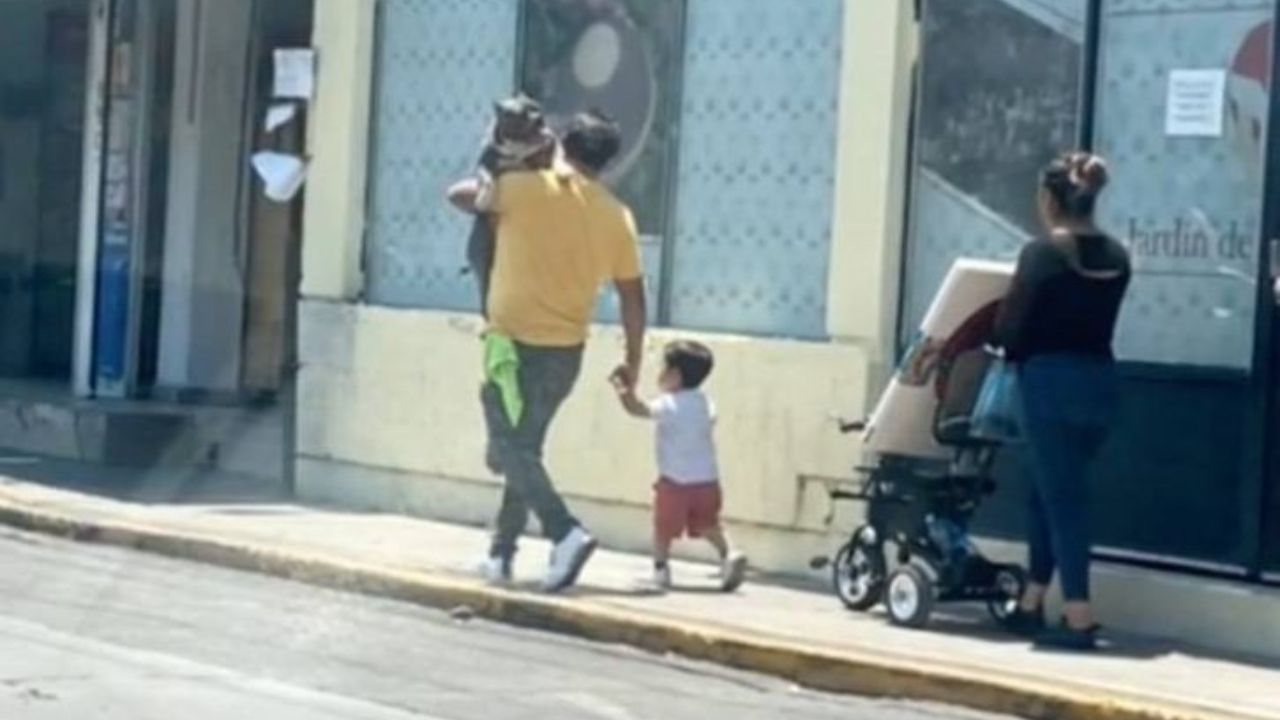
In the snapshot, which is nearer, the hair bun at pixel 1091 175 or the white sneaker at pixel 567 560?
the hair bun at pixel 1091 175

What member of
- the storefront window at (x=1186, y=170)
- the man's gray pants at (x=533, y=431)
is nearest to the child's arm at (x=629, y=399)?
the man's gray pants at (x=533, y=431)

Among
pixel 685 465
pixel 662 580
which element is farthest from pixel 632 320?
pixel 662 580

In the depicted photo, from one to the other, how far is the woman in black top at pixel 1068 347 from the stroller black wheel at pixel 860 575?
2.77 feet

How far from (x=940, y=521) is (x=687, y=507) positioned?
1.37 m

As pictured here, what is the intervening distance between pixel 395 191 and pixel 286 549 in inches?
110

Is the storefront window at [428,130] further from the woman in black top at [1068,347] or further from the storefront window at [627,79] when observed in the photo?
the woman in black top at [1068,347]

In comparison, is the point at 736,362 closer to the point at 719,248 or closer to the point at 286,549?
the point at 719,248

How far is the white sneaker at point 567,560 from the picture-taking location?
12859 mm

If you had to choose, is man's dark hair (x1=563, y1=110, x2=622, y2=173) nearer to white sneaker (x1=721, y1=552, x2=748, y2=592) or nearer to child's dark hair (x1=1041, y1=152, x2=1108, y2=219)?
white sneaker (x1=721, y1=552, x2=748, y2=592)

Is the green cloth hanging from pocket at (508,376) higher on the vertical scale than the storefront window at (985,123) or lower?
lower

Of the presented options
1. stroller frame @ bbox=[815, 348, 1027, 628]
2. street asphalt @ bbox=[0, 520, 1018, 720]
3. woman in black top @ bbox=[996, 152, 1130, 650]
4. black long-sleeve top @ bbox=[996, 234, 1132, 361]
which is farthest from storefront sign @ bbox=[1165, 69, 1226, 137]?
street asphalt @ bbox=[0, 520, 1018, 720]

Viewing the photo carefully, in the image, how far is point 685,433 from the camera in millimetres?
13211

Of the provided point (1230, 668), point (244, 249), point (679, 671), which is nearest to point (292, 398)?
point (244, 249)

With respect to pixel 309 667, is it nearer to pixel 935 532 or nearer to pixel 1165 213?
pixel 935 532
